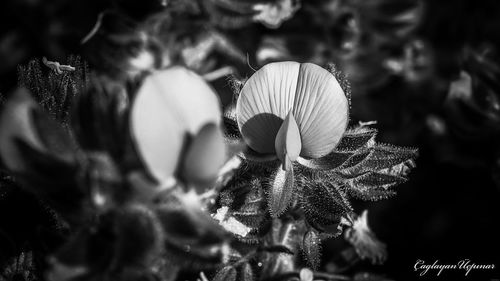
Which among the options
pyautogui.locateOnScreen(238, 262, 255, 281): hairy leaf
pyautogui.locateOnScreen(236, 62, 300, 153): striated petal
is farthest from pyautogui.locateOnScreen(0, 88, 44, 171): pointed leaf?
pyautogui.locateOnScreen(238, 262, 255, 281): hairy leaf

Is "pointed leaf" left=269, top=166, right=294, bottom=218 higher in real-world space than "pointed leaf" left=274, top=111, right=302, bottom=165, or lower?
lower

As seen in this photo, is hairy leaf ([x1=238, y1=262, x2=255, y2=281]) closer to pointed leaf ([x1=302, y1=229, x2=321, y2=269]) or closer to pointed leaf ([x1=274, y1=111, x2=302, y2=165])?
pointed leaf ([x1=302, y1=229, x2=321, y2=269])

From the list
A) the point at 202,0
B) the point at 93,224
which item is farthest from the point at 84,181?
the point at 202,0

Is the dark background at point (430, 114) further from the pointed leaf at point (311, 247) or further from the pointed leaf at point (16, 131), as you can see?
the pointed leaf at point (16, 131)

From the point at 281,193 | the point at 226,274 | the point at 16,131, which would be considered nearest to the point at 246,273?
the point at 226,274

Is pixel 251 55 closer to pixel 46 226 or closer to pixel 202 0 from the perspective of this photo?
pixel 202 0

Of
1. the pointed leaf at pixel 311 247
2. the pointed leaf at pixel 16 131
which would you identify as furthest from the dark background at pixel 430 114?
the pointed leaf at pixel 16 131
